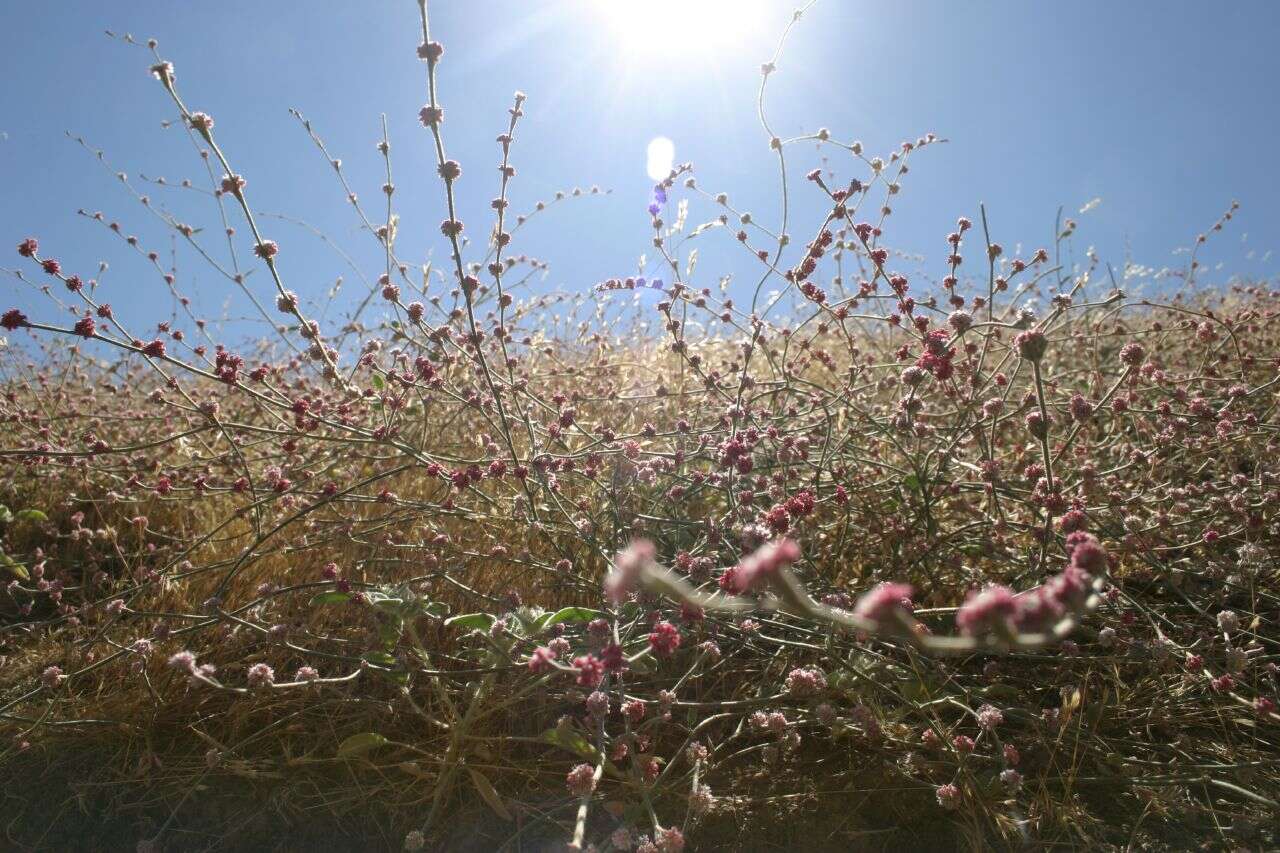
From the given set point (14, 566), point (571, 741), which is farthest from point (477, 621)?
point (14, 566)

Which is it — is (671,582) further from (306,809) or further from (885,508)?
(885,508)

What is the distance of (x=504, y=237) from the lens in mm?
2254

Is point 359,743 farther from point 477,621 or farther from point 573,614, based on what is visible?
point 573,614

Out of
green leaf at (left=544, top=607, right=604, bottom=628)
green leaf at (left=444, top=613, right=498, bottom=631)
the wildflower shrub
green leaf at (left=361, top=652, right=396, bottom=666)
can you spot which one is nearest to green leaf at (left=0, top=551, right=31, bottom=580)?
the wildflower shrub

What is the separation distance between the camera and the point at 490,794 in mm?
1651

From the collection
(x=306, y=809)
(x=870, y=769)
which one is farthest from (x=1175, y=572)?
(x=306, y=809)

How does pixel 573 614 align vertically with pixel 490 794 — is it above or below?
above

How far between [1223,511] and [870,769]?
4.29 ft

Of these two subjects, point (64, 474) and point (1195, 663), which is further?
point (64, 474)

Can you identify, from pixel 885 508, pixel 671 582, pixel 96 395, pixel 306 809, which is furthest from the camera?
pixel 96 395

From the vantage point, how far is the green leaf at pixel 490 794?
164cm

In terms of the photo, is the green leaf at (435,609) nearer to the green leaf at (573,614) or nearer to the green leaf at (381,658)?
the green leaf at (381,658)

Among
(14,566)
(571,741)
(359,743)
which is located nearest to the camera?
(571,741)

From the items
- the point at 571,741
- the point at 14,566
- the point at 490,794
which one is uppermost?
the point at 14,566
